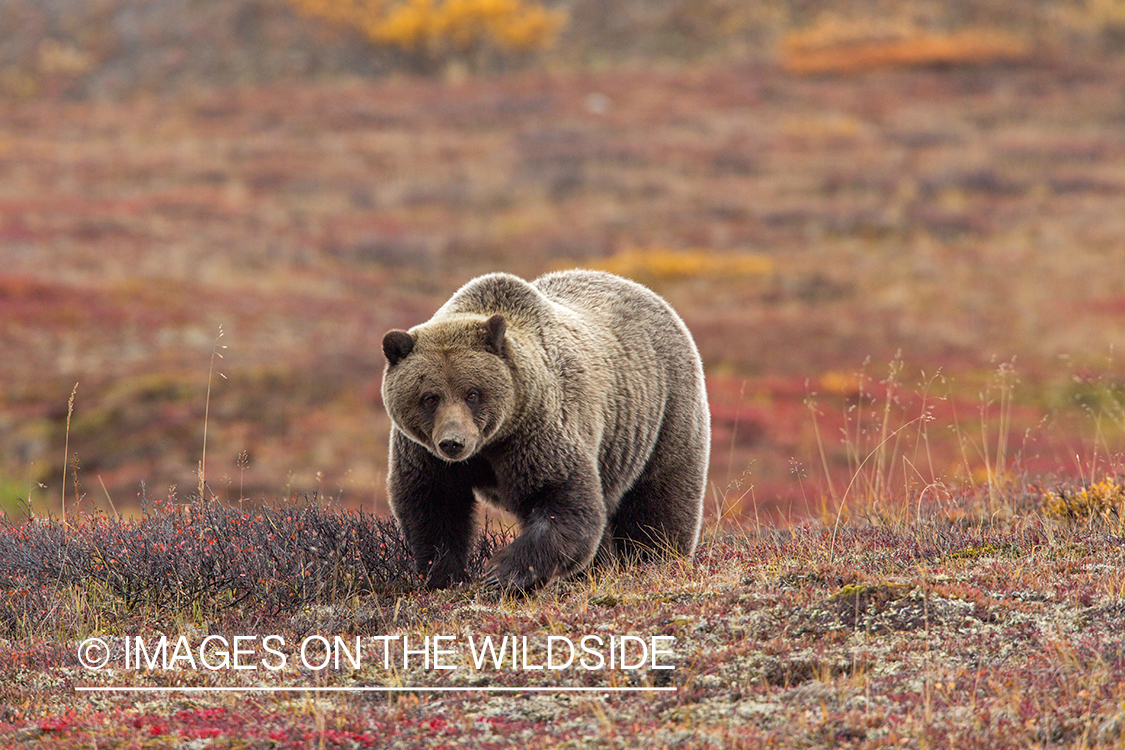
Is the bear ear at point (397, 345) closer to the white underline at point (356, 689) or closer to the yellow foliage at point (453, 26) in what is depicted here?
the white underline at point (356, 689)

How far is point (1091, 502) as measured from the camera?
24.3 ft

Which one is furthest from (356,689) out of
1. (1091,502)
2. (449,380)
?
(1091,502)

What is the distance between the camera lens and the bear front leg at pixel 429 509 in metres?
6.55

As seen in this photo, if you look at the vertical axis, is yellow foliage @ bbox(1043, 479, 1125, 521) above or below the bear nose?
below

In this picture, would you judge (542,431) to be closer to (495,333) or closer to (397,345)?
(495,333)

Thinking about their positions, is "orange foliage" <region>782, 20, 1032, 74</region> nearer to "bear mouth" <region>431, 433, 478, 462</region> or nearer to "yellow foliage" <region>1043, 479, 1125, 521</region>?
"yellow foliage" <region>1043, 479, 1125, 521</region>

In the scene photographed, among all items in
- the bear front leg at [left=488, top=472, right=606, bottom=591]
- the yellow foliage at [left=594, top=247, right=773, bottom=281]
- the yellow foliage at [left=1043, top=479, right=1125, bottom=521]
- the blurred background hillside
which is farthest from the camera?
the yellow foliage at [left=594, top=247, right=773, bottom=281]

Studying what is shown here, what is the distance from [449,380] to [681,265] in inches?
963

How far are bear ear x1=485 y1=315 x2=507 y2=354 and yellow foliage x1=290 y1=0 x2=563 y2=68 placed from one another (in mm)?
53560

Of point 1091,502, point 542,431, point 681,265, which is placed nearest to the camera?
point 542,431

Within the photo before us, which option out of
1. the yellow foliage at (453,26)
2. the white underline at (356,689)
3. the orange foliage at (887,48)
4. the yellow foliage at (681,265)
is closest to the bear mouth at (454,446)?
the white underline at (356,689)

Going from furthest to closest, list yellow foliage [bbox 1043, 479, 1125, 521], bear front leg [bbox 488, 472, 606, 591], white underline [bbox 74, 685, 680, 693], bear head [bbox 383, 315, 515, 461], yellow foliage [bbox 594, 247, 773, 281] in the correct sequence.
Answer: yellow foliage [bbox 594, 247, 773, 281] < yellow foliage [bbox 1043, 479, 1125, 521] < bear front leg [bbox 488, 472, 606, 591] < bear head [bbox 383, 315, 515, 461] < white underline [bbox 74, 685, 680, 693]

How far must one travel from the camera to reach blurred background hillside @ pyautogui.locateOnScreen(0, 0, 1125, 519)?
1836 centimetres

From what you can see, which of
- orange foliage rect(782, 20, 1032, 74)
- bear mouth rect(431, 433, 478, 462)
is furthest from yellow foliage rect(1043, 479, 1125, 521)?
orange foliage rect(782, 20, 1032, 74)
